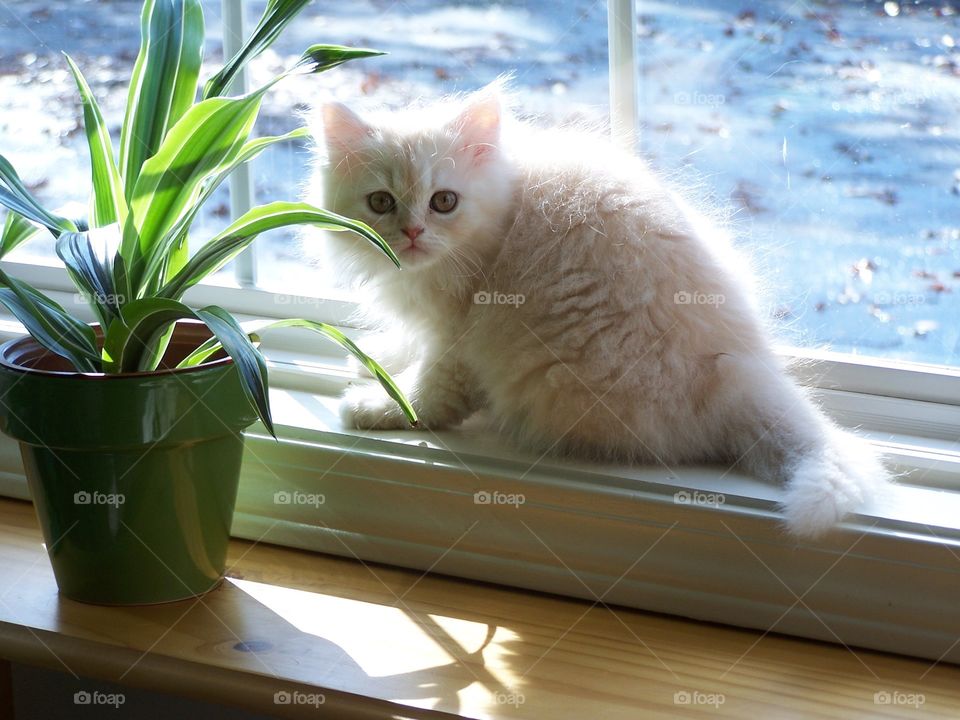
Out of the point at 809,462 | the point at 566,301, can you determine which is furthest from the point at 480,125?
the point at 809,462

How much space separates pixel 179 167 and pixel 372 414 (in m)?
0.46

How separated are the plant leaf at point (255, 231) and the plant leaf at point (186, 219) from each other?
34 millimetres

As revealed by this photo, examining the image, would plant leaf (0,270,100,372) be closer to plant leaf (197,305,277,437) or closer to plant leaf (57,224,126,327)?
plant leaf (57,224,126,327)

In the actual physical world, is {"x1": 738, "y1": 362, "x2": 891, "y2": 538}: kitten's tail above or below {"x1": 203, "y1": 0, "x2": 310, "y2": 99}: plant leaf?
below

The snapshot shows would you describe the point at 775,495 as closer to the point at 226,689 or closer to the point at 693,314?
the point at 693,314

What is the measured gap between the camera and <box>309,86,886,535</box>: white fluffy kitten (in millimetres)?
1192

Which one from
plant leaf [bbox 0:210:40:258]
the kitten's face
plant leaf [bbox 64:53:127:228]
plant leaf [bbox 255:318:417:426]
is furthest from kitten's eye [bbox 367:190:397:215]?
plant leaf [bbox 0:210:40:258]

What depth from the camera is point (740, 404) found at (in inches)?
47.9

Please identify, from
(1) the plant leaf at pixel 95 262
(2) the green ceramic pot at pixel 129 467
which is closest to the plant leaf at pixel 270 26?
(1) the plant leaf at pixel 95 262

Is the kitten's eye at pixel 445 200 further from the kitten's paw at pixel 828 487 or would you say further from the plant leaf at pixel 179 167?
the kitten's paw at pixel 828 487

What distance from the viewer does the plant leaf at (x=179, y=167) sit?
3.40 feet

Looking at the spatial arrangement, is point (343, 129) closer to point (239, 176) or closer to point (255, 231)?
point (255, 231)

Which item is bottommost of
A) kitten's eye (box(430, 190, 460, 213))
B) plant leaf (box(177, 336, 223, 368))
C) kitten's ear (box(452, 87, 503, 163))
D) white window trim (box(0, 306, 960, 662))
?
white window trim (box(0, 306, 960, 662))

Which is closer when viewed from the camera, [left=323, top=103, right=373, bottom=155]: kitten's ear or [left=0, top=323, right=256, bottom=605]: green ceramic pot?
[left=0, top=323, right=256, bottom=605]: green ceramic pot
